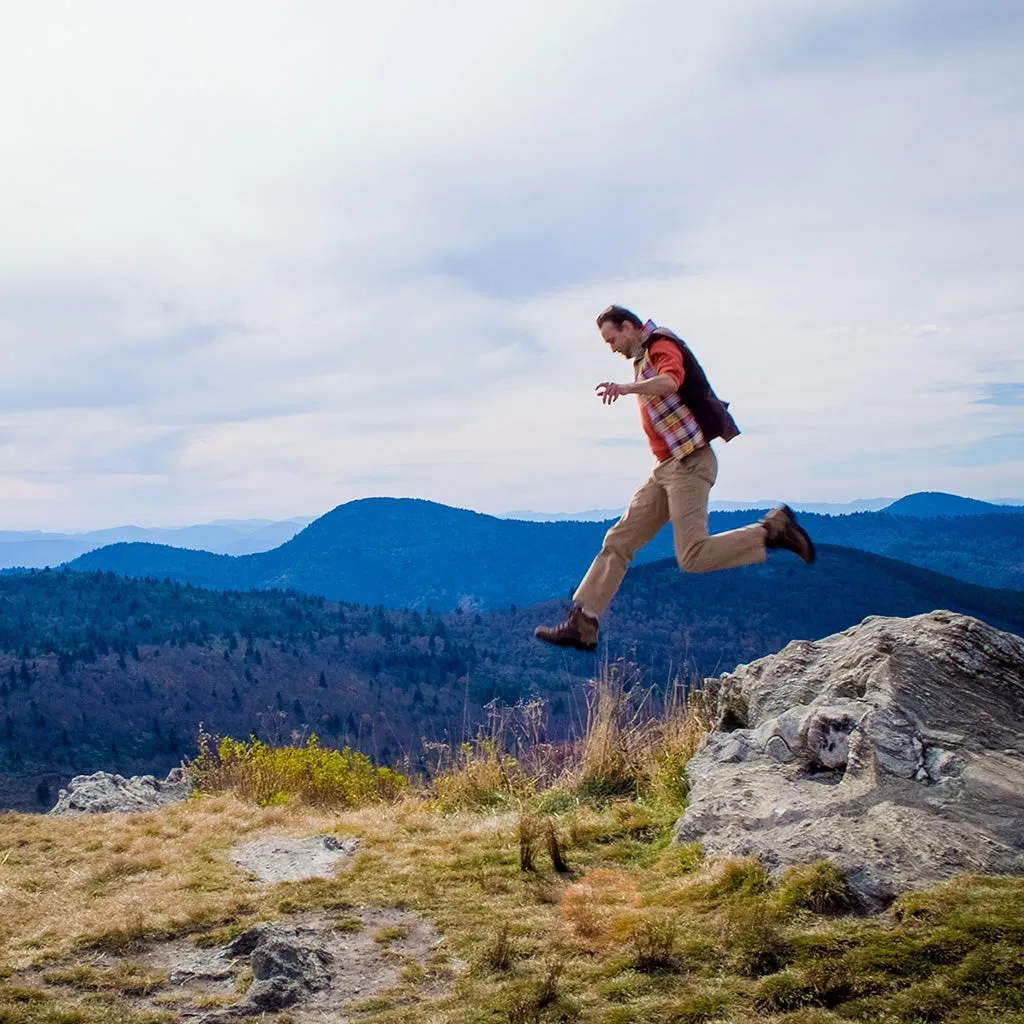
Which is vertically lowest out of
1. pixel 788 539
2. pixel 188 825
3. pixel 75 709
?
pixel 75 709

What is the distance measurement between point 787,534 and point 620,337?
1.62 meters

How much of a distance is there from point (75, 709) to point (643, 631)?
2587 inches

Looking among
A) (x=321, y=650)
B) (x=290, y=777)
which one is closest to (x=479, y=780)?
(x=290, y=777)

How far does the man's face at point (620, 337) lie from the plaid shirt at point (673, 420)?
78 mm

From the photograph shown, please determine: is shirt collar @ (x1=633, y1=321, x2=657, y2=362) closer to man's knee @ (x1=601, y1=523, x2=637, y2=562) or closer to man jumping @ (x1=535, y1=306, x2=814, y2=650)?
man jumping @ (x1=535, y1=306, x2=814, y2=650)

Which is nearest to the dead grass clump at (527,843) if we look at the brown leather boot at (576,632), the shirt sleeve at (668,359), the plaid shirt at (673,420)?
the brown leather boot at (576,632)

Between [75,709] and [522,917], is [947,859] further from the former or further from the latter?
[75,709]

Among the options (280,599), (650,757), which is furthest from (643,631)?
(650,757)

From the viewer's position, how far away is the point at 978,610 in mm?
98688

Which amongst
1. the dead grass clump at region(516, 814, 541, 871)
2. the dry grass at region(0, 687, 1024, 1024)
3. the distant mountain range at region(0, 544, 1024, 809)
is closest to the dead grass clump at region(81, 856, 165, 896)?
the dry grass at region(0, 687, 1024, 1024)

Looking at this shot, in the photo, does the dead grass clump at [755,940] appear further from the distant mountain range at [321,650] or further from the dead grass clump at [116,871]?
the distant mountain range at [321,650]

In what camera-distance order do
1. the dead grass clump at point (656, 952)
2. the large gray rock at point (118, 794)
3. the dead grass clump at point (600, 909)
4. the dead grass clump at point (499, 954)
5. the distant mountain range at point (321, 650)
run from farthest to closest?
the distant mountain range at point (321, 650) → the large gray rock at point (118, 794) → the dead grass clump at point (600, 909) → the dead grass clump at point (499, 954) → the dead grass clump at point (656, 952)

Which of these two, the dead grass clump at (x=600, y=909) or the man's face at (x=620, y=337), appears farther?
the man's face at (x=620, y=337)

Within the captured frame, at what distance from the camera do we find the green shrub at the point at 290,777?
9.41 m
